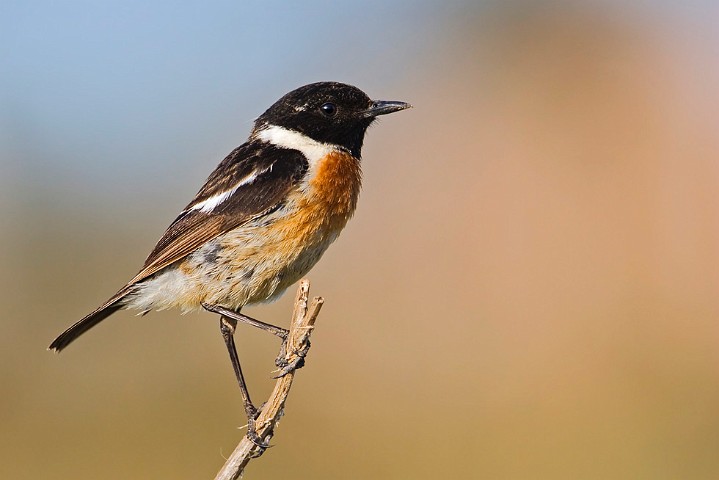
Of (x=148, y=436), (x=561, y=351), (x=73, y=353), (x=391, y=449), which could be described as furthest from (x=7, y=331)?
(x=561, y=351)

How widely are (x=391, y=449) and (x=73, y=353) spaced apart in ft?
11.1

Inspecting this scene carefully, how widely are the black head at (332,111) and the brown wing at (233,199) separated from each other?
276 millimetres

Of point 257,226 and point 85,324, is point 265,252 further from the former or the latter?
point 85,324

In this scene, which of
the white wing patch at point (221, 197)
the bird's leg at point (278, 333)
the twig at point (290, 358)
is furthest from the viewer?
the white wing patch at point (221, 197)

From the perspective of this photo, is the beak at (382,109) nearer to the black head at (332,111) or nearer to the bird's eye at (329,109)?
the black head at (332,111)

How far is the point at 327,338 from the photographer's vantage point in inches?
399

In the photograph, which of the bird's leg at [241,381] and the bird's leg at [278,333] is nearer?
the bird's leg at [241,381]

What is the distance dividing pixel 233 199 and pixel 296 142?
0.64 meters

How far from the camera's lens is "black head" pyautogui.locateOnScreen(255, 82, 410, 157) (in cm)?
587

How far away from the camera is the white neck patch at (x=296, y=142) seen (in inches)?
225

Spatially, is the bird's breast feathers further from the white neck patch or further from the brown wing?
the white neck patch

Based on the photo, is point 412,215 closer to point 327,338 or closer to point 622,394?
point 327,338

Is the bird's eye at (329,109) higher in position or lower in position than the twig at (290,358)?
higher

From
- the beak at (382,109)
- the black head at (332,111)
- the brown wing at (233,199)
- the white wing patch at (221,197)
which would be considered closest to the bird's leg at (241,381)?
the brown wing at (233,199)
